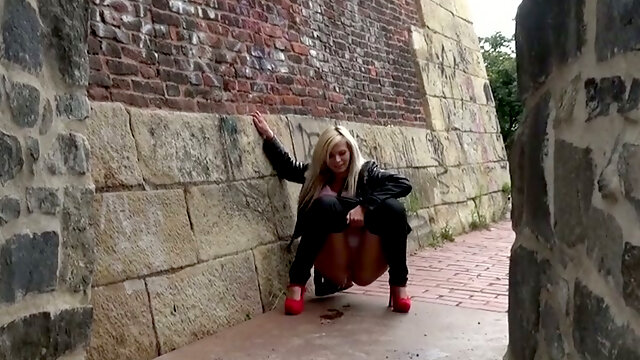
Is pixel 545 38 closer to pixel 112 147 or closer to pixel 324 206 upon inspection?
pixel 112 147

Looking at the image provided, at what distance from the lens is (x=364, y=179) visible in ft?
14.7

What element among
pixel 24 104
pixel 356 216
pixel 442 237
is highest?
pixel 24 104

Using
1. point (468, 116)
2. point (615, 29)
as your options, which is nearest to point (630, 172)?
point (615, 29)

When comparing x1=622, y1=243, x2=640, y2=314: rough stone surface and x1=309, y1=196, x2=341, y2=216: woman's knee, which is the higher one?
x1=309, y1=196, x2=341, y2=216: woman's knee

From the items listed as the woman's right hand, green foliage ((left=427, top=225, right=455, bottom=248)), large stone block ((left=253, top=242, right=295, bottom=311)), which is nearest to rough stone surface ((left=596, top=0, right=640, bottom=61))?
large stone block ((left=253, top=242, right=295, bottom=311))

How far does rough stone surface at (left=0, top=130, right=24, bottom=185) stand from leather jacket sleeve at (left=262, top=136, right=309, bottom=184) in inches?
→ 97.7

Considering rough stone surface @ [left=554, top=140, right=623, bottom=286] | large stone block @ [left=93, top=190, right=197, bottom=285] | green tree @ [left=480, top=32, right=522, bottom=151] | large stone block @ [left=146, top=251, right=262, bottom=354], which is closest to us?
rough stone surface @ [left=554, top=140, right=623, bottom=286]

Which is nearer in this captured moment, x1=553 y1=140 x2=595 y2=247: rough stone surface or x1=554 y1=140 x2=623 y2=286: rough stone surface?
x1=554 y1=140 x2=623 y2=286: rough stone surface

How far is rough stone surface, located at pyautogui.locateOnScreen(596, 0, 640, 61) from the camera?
4.52 ft

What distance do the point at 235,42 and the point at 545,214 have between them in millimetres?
3032

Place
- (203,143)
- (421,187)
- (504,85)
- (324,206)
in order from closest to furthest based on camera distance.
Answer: (203,143) < (324,206) < (421,187) < (504,85)

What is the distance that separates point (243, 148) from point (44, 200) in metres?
2.14

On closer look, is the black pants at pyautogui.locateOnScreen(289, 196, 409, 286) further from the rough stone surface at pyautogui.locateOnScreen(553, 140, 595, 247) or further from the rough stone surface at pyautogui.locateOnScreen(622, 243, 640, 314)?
the rough stone surface at pyautogui.locateOnScreen(622, 243, 640, 314)

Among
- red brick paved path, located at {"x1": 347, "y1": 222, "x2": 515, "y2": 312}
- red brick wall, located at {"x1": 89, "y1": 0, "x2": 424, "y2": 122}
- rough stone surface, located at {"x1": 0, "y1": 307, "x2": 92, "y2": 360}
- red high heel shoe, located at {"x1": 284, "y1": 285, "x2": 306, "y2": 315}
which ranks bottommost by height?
red brick paved path, located at {"x1": 347, "y1": 222, "x2": 515, "y2": 312}
